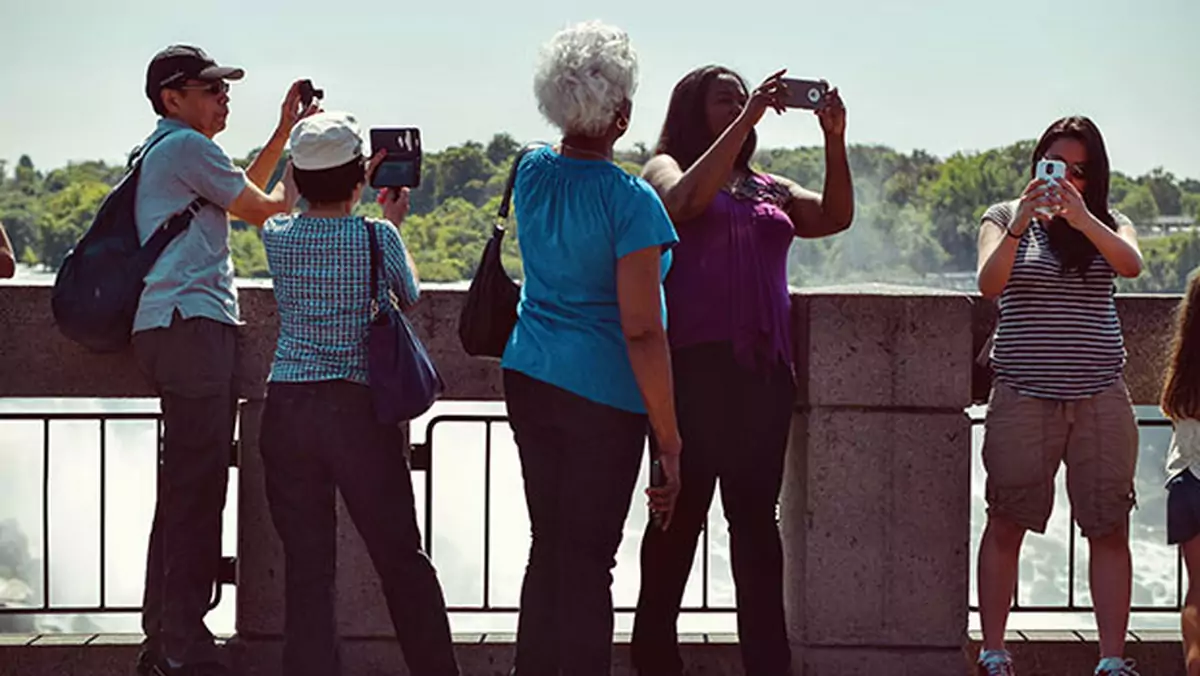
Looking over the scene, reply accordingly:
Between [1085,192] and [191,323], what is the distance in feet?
9.47

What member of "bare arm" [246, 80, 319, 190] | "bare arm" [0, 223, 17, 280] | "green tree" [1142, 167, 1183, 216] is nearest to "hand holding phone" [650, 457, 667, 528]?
"bare arm" [246, 80, 319, 190]

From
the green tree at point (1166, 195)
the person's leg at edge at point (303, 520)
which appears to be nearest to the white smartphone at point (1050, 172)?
the person's leg at edge at point (303, 520)

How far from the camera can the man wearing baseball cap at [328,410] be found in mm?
4008

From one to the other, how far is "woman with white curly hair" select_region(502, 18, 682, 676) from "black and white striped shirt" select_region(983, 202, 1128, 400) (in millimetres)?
1657

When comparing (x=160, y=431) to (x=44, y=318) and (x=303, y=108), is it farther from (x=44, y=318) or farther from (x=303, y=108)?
(x=303, y=108)

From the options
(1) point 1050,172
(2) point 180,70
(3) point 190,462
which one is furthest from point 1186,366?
(2) point 180,70

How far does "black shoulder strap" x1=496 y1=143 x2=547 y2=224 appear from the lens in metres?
3.85

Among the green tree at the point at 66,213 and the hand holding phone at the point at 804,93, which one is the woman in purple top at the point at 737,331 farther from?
the green tree at the point at 66,213

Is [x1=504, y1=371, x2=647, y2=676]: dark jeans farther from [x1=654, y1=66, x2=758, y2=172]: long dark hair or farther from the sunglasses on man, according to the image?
the sunglasses on man

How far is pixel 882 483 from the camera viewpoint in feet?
17.0

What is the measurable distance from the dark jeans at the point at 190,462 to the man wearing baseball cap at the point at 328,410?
2.20 ft

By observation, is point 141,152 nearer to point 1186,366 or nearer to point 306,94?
point 306,94

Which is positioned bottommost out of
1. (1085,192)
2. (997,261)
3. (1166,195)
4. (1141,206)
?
(997,261)

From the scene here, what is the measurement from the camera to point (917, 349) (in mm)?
5148
